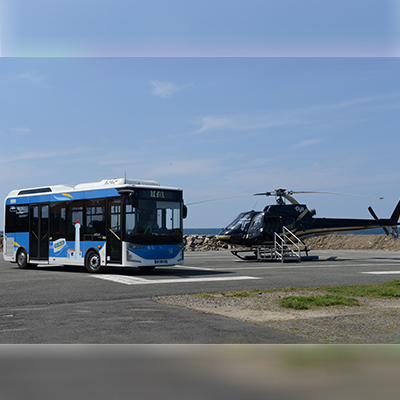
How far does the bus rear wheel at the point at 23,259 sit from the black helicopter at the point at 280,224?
9.40 meters

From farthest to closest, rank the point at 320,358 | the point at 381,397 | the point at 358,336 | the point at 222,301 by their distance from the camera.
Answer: the point at 222,301 → the point at 358,336 → the point at 320,358 → the point at 381,397

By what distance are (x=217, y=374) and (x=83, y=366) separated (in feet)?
4.10

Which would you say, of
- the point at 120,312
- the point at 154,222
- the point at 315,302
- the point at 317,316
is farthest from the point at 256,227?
the point at 120,312

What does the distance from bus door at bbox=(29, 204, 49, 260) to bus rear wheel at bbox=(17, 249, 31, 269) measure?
36 cm

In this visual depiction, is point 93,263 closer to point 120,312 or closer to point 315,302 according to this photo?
point 120,312

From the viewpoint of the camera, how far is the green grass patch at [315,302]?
8.91 metres

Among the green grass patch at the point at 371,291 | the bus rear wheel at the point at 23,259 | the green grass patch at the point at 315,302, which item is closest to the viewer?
the green grass patch at the point at 315,302

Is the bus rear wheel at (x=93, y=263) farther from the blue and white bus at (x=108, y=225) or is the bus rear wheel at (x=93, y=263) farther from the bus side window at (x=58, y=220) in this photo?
the bus side window at (x=58, y=220)

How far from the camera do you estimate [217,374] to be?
14.3 feet

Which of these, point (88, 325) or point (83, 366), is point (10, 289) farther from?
point (83, 366)

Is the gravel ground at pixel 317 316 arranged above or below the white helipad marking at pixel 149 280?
above

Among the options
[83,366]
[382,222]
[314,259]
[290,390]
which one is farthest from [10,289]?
[382,222]

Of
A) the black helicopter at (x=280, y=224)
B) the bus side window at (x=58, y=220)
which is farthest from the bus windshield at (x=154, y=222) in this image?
the black helicopter at (x=280, y=224)

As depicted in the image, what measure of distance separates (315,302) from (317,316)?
1.31 m
